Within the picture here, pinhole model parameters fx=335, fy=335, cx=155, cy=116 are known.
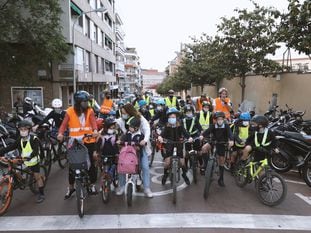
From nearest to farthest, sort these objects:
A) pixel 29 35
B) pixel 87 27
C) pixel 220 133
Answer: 1. pixel 220 133
2. pixel 29 35
3. pixel 87 27

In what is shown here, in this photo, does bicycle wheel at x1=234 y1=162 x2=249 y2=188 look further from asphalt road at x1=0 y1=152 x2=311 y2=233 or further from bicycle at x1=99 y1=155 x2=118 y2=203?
bicycle at x1=99 y1=155 x2=118 y2=203

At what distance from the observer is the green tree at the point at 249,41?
16.1m

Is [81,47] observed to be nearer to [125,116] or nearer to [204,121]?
[204,121]

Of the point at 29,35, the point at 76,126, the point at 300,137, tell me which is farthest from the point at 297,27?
the point at 29,35

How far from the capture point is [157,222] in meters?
5.05

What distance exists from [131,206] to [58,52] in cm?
1147

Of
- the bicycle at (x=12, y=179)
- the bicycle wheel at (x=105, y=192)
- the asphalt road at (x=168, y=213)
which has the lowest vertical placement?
the asphalt road at (x=168, y=213)

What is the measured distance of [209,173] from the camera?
613cm

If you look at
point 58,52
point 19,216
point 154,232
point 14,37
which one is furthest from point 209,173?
point 14,37

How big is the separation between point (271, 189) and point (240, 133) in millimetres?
1908

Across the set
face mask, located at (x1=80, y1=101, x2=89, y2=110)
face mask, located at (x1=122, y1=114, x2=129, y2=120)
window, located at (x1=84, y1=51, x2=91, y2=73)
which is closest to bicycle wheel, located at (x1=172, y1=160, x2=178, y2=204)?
face mask, located at (x1=122, y1=114, x2=129, y2=120)

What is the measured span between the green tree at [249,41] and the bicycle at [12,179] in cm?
1262

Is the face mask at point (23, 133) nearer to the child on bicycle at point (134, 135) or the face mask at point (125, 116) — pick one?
the child on bicycle at point (134, 135)

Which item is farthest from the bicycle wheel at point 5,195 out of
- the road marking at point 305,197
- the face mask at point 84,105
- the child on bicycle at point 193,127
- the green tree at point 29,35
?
the green tree at point 29,35
